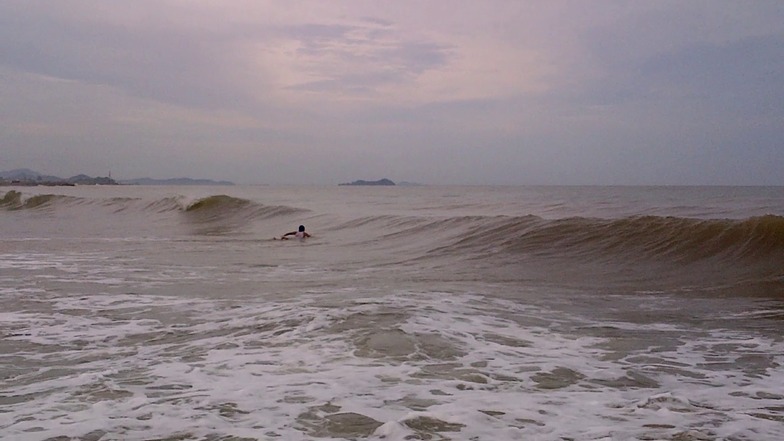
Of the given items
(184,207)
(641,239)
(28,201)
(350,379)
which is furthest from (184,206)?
(350,379)

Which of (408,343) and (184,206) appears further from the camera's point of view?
(184,206)

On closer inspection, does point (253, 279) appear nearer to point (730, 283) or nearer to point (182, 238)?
point (730, 283)

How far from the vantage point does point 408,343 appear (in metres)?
6.05

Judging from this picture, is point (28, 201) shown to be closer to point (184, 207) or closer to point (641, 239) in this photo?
point (184, 207)

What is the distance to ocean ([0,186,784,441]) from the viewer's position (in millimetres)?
4094

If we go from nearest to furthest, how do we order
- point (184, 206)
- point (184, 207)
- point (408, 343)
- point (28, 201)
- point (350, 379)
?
point (350, 379) → point (408, 343) → point (184, 207) → point (184, 206) → point (28, 201)

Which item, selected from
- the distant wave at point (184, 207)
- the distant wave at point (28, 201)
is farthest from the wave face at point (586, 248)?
the distant wave at point (28, 201)

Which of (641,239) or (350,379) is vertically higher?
(641,239)

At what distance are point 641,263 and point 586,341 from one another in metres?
7.18

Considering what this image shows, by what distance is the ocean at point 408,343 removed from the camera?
4094 mm

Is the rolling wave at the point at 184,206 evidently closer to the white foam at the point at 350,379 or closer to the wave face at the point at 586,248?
the wave face at the point at 586,248

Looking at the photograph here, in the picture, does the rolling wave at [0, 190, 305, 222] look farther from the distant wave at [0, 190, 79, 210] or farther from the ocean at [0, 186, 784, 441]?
the ocean at [0, 186, 784, 441]

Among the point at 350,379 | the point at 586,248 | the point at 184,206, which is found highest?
the point at 184,206

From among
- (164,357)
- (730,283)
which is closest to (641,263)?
(730,283)
